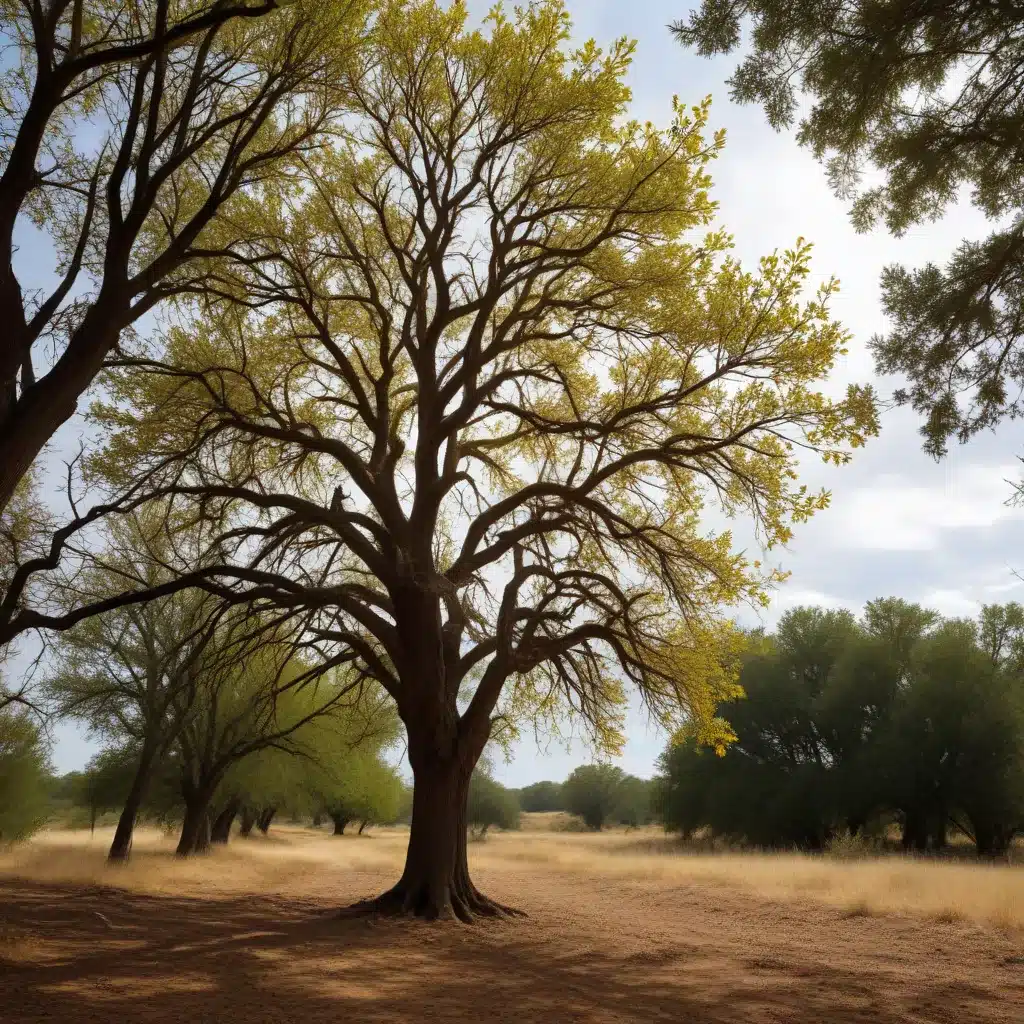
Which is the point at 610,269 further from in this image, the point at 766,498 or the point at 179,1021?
the point at 179,1021

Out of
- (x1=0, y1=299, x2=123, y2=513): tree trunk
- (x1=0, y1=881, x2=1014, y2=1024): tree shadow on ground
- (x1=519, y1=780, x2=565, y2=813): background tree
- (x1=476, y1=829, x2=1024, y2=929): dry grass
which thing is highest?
(x1=519, y1=780, x2=565, y2=813): background tree

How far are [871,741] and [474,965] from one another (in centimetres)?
2931

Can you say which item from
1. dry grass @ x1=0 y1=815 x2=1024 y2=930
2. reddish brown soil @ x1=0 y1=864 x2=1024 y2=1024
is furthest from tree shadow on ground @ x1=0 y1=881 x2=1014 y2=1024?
dry grass @ x1=0 y1=815 x2=1024 y2=930

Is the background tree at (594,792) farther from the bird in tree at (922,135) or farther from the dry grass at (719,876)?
the bird in tree at (922,135)

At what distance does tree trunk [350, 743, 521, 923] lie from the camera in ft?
36.9

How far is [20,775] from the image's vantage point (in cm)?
2442

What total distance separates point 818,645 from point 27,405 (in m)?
38.5

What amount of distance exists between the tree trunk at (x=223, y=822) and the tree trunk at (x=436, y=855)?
19.3 m

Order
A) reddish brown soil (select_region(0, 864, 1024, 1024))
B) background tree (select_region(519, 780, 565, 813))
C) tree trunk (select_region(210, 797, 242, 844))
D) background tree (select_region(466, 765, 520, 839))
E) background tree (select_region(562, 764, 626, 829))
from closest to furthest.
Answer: reddish brown soil (select_region(0, 864, 1024, 1024)) → tree trunk (select_region(210, 797, 242, 844)) → background tree (select_region(466, 765, 520, 839)) → background tree (select_region(562, 764, 626, 829)) → background tree (select_region(519, 780, 565, 813))

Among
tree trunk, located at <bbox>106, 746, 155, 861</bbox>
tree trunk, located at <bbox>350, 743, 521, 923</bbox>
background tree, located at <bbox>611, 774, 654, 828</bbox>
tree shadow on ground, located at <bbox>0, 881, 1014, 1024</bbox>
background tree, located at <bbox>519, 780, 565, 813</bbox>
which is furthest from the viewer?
background tree, located at <bbox>519, 780, 565, 813</bbox>

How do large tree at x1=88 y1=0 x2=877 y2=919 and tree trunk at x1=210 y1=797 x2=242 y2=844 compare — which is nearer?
large tree at x1=88 y1=0 x2=877 y2=919

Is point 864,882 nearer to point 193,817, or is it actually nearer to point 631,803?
point 193,817

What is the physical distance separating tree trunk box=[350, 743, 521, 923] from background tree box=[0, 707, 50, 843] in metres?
15.8

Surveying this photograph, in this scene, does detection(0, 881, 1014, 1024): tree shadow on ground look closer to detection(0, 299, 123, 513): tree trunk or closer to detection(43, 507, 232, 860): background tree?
detection(0, 299, 123, 513): tree trunk
